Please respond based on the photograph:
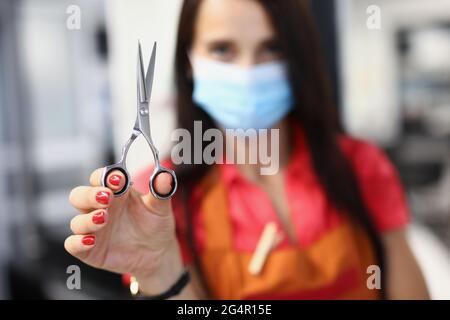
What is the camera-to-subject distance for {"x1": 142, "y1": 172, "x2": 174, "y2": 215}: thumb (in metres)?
0.38

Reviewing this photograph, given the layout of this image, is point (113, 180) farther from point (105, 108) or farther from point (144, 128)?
point (105, 108)

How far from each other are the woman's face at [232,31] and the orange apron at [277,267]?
0.14m

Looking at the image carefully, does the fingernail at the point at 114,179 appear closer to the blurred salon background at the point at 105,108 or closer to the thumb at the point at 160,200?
the thumb at the point at 160,200

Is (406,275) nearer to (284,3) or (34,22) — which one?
(284,3)

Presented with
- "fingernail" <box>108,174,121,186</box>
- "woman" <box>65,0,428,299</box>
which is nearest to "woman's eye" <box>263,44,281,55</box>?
"woman" <box>65,0,428,299</box>

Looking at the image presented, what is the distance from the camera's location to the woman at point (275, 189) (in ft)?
1.58

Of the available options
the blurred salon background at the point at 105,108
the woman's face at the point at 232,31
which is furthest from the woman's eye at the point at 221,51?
the blurred salon background at the point at 105,108

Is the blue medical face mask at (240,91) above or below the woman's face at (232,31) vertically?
below

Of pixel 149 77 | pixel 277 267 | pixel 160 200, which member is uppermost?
pixel 149 77

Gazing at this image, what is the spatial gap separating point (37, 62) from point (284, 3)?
0.94m

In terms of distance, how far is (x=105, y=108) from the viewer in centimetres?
67

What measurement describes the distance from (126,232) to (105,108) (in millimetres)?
317

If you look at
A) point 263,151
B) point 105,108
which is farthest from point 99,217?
point 105,108

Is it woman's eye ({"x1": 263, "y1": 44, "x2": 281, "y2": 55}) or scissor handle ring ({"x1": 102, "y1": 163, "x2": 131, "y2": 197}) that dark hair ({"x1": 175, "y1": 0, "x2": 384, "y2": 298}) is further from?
scissor handle ring ({"x1": 102, "y1": 163, "x2": 131, "y2": 197})
